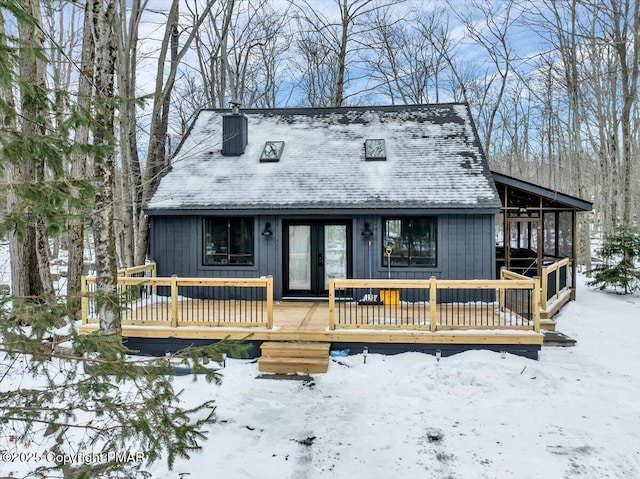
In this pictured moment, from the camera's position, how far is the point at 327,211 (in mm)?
9227

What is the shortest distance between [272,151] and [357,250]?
146 inches

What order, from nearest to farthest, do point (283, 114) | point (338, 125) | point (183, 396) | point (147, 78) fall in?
point (183, 396) < point (338, 125) < point (283, 114) < point (147, 78)

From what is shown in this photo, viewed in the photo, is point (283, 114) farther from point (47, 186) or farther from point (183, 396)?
point (47, 186)

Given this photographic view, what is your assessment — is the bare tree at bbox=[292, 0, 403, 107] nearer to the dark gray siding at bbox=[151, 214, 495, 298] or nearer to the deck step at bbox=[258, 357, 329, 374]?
the dark gray siding at bbox=[151, 214, 495, 298]

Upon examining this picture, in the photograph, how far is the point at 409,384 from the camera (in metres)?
5.81

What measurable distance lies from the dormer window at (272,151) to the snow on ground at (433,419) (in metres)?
5.74

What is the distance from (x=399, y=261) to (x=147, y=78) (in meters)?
10.9

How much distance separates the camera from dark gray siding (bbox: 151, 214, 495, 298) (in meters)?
9.21

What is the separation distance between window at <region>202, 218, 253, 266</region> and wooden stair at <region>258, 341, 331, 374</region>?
348cm

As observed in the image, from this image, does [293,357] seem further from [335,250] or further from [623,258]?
[623,258]

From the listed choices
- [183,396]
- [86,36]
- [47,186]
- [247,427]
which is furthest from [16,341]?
[86,36]

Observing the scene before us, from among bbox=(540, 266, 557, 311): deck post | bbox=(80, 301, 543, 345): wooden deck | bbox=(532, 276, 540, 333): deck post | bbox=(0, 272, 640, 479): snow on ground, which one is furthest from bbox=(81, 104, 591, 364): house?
bbox=(0, 272, 640, 479): snow on ground

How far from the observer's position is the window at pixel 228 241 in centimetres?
986

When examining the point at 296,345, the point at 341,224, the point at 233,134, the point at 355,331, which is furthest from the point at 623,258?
the point at 233,134
